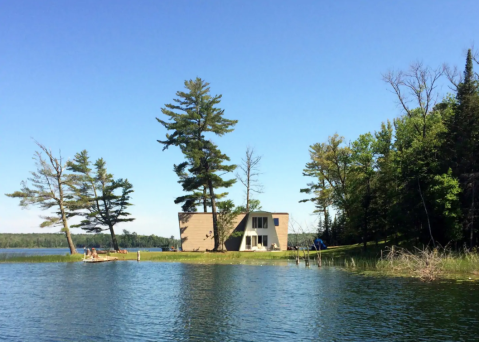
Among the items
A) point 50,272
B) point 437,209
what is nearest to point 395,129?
point 437,209

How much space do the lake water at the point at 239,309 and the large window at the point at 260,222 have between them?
27.4 metres

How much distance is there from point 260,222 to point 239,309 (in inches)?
1529

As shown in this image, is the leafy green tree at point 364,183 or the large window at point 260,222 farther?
the large window at point 260,222

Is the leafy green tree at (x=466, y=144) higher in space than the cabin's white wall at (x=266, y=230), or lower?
higher

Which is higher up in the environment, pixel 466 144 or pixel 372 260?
pixel 466 144

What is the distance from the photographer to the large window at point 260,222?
5772 centimetres

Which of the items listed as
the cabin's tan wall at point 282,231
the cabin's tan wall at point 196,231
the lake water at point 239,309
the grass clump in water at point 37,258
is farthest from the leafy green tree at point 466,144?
the grass clump in water at point 37,258

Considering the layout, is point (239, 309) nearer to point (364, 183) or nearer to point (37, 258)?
point (364, 183)

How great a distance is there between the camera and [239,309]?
19.1m

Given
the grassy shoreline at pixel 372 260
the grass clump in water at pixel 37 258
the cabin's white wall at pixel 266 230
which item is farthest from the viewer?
the cabin's white wall at pixel 266 230

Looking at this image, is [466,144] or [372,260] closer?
[466,144]

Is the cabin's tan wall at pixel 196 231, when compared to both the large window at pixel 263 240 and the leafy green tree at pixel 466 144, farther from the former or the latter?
the leafy green tree at pixel 466 144

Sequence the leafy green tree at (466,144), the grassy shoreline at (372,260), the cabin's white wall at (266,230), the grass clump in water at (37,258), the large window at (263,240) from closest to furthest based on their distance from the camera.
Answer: the grassy shoreline at (372,260) → the leafy green tree at (466,144) → the grass clump in water at (37,258) → the cabin's white wall at (266,230) → the large window at (263,240)

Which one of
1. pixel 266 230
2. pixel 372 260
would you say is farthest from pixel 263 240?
pixel 372 260
